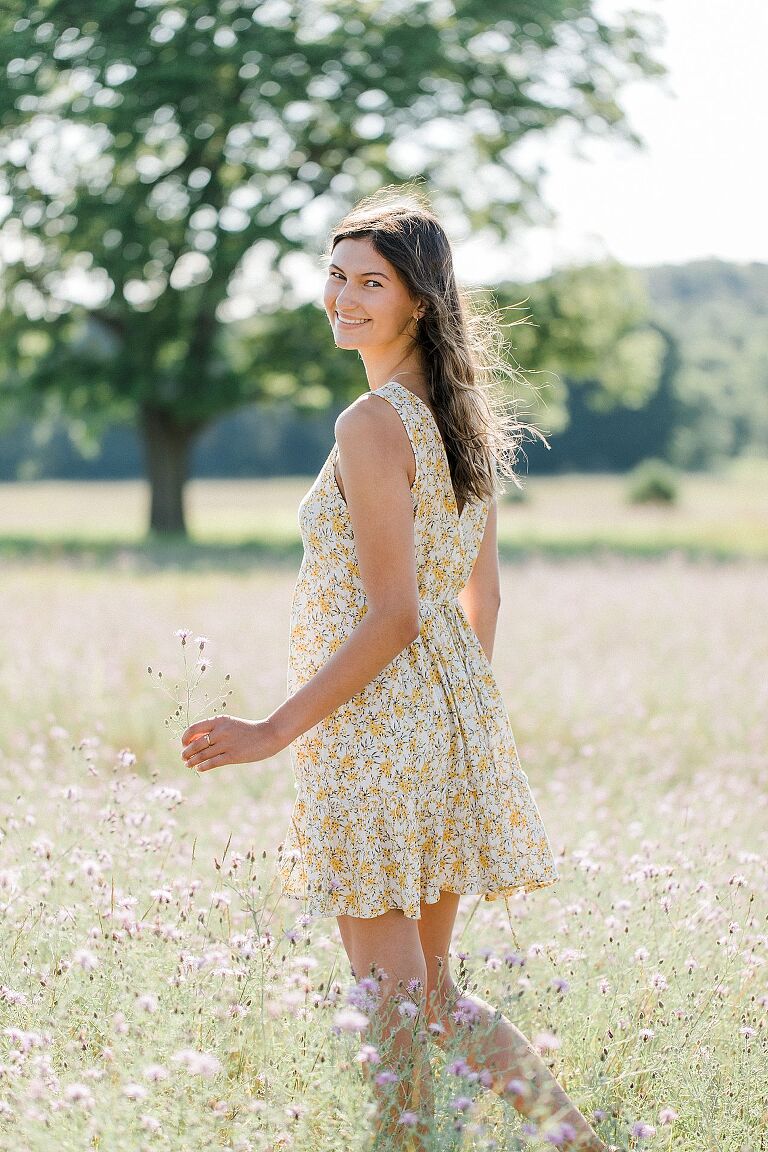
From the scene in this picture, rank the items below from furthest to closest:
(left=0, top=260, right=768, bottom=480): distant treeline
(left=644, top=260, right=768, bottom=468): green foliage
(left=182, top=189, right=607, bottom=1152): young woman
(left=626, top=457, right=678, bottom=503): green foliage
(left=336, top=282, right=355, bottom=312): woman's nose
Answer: (left=644, top=260, right=768, bottom=468): green foliage, (left=0, top=260, right=768, bottom=480): distant treeline, (left=626, top=457, right=678, bottom=503): green foliage, (left=336, top=282, right=355, bottom=312): woman's nose, (left=182, top=189, right=607, bottom=1152): young woman

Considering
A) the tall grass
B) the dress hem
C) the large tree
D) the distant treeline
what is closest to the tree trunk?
the large tree

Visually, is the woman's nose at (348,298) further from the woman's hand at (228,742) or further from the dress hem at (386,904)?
the dress hem at (386,904)

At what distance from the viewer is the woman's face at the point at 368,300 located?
108 inches

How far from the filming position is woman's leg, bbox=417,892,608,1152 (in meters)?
2.51

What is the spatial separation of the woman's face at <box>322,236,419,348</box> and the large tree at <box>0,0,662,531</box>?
54.3ft

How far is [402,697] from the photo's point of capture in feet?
8.71

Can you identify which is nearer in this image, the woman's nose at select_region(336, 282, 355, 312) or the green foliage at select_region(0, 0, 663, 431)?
the woman's nose at select_region(336, 282, 355, 312)

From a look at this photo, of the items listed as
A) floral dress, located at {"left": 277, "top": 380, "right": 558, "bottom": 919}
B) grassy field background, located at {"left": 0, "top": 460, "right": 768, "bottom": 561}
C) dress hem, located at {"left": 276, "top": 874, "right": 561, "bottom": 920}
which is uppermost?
floral dress, located at {"left": 277, "top": 380, "right": 558, "bottom": 919}

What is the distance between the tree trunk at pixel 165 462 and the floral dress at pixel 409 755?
23.0m

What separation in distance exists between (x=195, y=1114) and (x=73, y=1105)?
0.25 meters

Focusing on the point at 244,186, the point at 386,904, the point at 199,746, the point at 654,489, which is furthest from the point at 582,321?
the point at 199,746

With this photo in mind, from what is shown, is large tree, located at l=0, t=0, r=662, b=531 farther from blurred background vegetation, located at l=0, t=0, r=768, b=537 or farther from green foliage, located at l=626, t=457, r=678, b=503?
green foliage, located at l=626, t=457, r=678, b=503

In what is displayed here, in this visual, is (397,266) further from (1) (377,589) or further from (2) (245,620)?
(2) (245,620)

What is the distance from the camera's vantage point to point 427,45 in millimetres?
20312
